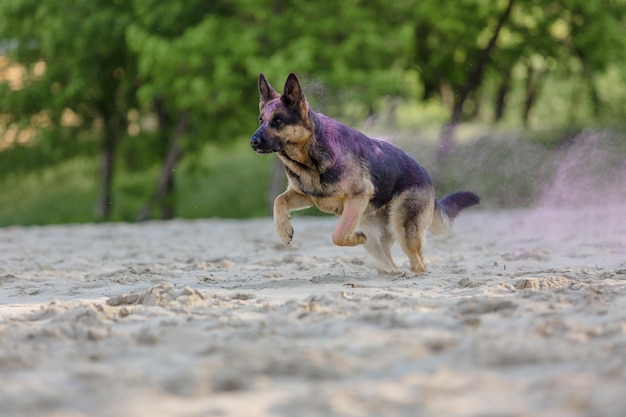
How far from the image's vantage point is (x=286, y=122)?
6.89 m

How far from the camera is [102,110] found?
23016 millimetres

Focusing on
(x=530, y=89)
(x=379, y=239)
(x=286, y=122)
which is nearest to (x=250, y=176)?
(x=530, y=89)

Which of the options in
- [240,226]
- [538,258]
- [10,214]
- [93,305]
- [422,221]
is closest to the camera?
[93,305]

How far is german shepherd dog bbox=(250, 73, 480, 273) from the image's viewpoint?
6.95 metres

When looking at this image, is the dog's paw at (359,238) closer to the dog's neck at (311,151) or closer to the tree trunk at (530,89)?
the dog's neck at (311,151)

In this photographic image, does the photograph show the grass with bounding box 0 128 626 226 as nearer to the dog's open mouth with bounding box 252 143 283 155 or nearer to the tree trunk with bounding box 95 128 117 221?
the tree trunk with bounding box 95 128 117 221

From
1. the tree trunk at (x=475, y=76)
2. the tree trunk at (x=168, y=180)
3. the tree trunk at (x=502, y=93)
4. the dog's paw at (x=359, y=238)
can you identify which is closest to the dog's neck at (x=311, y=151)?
the dog's paw at (x=359, y=238)

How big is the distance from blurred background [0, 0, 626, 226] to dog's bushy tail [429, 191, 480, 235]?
607cm

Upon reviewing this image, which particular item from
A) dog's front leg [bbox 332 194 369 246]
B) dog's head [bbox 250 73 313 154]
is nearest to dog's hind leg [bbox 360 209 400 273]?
dog's front leg [bbox 332 194 369 246]

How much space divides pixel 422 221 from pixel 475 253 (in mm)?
2098

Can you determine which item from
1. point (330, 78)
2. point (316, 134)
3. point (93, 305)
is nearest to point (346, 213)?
point (316, 134)

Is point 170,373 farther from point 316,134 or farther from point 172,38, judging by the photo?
point 172,38

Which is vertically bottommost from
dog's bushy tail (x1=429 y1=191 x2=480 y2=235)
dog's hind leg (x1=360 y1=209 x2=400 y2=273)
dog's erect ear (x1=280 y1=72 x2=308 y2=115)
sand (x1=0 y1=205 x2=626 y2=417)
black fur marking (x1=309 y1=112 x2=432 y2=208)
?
sand (x1=0 y1=205 x2=626 y2=417)

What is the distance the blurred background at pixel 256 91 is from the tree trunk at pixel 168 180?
1.9 inches
